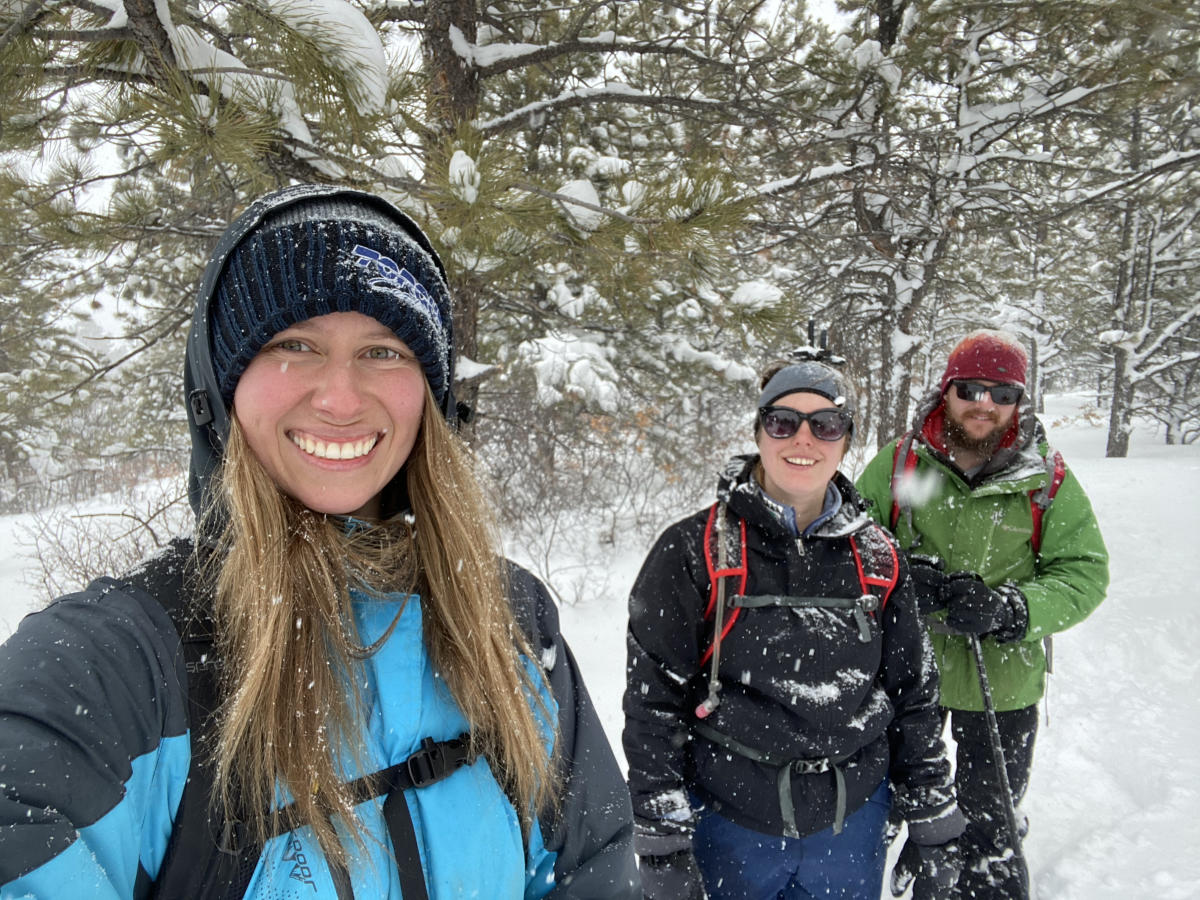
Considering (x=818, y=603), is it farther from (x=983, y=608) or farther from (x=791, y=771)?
(x=983, y=608)

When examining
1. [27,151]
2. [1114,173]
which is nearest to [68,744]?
[27,151]

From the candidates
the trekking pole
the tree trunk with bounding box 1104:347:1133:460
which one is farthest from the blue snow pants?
the tree trunk with bounding box 1104:347:1133:460

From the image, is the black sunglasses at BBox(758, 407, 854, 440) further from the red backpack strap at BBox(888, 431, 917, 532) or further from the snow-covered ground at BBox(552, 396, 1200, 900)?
the snow-covered ground at BBox(552, 396, 1200, 900)

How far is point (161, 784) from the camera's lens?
0.81 meters

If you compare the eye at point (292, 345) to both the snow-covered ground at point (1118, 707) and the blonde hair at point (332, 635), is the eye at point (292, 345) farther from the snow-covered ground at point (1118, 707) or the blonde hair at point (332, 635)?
the snow-covered ground at point (1118, 707)

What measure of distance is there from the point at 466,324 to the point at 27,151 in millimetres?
2251

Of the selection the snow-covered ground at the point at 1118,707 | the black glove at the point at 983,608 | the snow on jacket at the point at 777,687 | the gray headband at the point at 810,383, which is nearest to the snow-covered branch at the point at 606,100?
the gray headband at the point at 810,383

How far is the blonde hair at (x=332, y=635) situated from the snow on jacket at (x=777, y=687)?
2.78 ft

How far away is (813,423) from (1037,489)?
1188mm

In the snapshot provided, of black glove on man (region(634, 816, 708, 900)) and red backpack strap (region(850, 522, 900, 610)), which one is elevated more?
red backpack strap (region(850, 522, 900, 610))

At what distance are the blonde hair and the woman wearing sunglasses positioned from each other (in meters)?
0.88

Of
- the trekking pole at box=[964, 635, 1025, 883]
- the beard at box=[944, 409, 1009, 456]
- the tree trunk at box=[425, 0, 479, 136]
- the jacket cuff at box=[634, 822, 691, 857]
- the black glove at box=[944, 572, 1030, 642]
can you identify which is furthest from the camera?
the tree trunk at box=[425, 0, 479, 136]

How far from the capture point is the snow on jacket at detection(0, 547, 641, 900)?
0.69 metres

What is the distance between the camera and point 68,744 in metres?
0.72
